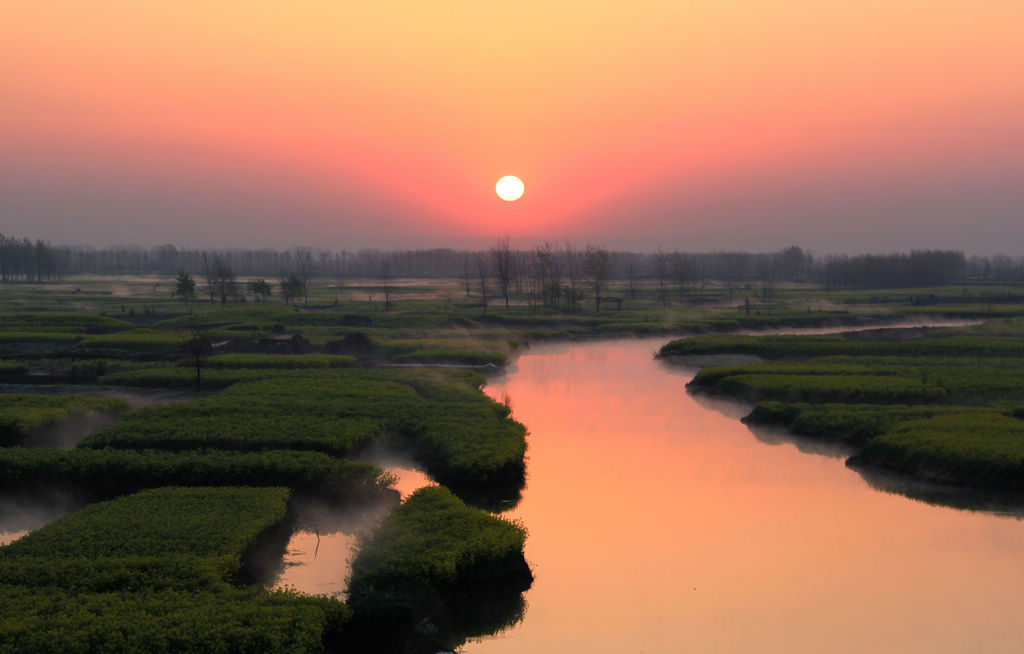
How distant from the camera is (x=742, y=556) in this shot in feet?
72.7

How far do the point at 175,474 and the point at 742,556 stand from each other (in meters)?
17.1

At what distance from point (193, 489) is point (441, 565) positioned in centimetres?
913

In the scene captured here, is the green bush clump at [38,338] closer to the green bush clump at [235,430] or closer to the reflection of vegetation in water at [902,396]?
the green bush clump at [235,430]

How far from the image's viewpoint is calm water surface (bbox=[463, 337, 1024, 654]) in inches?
707

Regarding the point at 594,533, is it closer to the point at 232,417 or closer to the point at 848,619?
the point at 848,619

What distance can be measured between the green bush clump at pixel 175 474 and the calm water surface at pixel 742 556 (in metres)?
5.60

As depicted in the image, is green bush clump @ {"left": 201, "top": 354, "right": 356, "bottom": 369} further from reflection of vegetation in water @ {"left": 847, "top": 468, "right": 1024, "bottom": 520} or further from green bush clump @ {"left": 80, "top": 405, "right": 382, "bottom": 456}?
reflection of vegetation in water @ {"left": 847, "top": 468, "right": 1024, "bottom": 520}

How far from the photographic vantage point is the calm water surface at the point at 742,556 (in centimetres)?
1795

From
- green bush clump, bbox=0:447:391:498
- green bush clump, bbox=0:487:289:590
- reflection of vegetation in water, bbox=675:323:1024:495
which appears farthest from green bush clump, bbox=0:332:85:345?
reflection of vegetation in water, bbox=675:323:1024:495

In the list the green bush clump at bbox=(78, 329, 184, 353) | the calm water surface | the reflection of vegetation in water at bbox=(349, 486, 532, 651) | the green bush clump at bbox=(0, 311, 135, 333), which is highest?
the green bush clump at bbox=(0, 311, 135, 333)

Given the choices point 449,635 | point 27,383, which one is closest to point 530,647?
point 449,635

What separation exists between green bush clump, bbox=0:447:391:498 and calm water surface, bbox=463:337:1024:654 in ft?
18.4

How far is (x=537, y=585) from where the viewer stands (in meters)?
20.3

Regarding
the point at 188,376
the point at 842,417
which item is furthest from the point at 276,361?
the point at 842,417
